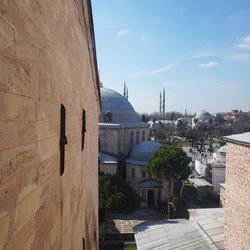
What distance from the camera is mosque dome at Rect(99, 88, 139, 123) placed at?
24.1m

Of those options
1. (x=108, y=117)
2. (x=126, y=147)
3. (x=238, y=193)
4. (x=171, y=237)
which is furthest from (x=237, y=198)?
(x=126, y=147)

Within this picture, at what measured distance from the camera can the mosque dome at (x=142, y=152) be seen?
907 inches

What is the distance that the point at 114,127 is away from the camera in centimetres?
2331

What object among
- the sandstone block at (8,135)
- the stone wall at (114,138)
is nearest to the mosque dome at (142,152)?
the stone wall at (114,138)

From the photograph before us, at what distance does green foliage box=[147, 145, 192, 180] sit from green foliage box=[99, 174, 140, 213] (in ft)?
9.84

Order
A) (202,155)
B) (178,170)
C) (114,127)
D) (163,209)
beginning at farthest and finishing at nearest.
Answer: (202,155)
(114,127)
(163,209)
(178,170)

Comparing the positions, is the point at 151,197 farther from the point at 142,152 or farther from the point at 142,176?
the point at 142,152

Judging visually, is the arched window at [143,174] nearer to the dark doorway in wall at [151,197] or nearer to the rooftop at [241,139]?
the dark doorway in wall at [151,197]

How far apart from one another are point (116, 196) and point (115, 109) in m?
10.9

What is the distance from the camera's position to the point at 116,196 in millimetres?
15141

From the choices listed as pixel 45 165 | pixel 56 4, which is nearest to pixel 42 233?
pixel 45 165

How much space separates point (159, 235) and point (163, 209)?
26.9ft

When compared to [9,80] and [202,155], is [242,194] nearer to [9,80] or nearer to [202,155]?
[9,80]

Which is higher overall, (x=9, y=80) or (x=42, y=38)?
(x=42, y=38)
